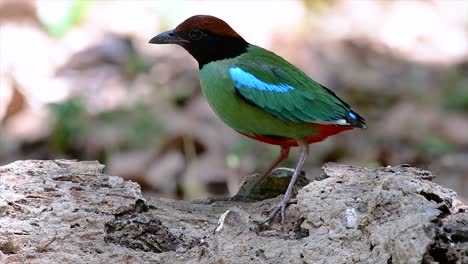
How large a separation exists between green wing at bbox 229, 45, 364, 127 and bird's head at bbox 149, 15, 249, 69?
123 mm

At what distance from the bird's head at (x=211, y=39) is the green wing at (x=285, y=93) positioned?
0.41ft

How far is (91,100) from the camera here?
25.5 feet

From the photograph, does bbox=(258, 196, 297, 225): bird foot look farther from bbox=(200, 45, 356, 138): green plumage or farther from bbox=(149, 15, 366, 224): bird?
bbox=(200, 45, 356, 138): green plumage

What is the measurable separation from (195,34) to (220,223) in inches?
52.3

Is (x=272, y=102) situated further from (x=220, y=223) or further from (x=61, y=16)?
(x=61, y=16)

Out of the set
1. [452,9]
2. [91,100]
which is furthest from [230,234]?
Result: [452,9]

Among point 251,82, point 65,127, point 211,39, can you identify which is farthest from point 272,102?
point 65,127

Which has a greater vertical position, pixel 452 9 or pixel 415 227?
pixel 452 9

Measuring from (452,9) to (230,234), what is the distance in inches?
324

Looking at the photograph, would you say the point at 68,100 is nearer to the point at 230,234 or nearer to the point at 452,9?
the point at 230,234

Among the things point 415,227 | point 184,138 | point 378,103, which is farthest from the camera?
point 378,103

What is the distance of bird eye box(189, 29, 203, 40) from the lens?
438cm

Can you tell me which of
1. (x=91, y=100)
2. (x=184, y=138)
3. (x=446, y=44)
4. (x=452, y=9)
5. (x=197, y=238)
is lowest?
(x=197, y=238)

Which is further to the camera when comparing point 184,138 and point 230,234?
point 184,138
